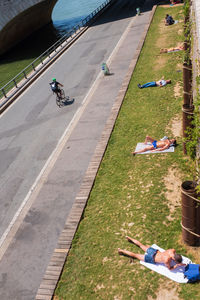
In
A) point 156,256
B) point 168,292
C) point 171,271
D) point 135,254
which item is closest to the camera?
point 168,292

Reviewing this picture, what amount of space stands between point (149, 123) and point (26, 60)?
33.5m

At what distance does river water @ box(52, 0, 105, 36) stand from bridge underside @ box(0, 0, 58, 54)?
4042 millimetres

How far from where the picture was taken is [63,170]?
42.3 feet

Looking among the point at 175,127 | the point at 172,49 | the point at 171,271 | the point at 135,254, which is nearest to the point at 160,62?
the point at 172,49

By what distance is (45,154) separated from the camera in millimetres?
14727

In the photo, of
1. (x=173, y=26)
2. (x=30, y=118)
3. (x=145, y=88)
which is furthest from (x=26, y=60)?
(x=145, y=88)

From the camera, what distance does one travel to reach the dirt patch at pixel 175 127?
1259 centimetres

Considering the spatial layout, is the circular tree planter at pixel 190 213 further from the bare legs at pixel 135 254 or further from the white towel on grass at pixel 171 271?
the bare legs at pixel 135 254

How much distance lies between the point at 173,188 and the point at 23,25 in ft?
173

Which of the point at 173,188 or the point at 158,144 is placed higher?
the point at 158,144

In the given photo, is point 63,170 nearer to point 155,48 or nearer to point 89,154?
point 89,154

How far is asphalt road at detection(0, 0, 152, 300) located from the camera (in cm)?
931

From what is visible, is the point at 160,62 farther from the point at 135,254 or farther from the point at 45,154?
the point at 135,254

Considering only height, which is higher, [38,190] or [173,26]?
[173,26]
